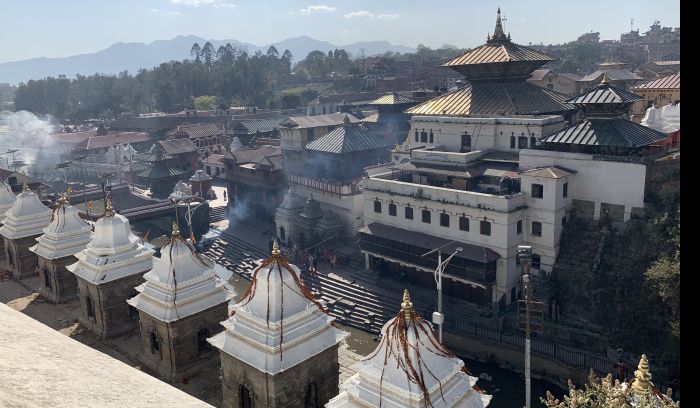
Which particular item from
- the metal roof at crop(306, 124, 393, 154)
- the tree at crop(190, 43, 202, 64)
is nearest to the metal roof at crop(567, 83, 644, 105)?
the metal roof at crop(306, 124, 393, 154)

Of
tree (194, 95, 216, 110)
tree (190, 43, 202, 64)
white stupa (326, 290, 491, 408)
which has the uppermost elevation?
tree (190, 43, 202, 64)

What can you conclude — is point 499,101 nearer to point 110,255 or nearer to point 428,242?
point 428,242

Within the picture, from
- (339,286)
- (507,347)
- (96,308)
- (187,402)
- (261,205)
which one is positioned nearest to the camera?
(187,402)

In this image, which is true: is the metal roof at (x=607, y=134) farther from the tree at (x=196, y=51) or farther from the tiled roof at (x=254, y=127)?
the tree at (x=196, y=51)

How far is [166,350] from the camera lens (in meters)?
18.5

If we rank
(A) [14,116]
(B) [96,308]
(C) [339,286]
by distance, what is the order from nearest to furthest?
1. (B) [96,308]
2. (C) [339,286]
3. (A) [14,116]

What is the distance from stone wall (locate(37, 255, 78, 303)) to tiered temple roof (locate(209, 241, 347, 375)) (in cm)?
1215

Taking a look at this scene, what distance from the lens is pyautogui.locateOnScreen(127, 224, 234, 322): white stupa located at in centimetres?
1848

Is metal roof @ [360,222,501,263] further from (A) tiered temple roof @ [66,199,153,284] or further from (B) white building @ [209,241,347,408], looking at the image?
(A) tiered temple roof @ [66,199,153,284]

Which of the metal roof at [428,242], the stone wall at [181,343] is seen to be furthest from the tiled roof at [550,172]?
the stone wall at [181,343]

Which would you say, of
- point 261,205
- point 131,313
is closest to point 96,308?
point 131,313

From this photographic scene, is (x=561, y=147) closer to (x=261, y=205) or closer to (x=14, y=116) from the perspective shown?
(x=261, y=205)

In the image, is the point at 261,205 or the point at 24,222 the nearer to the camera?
the point at 24,222
